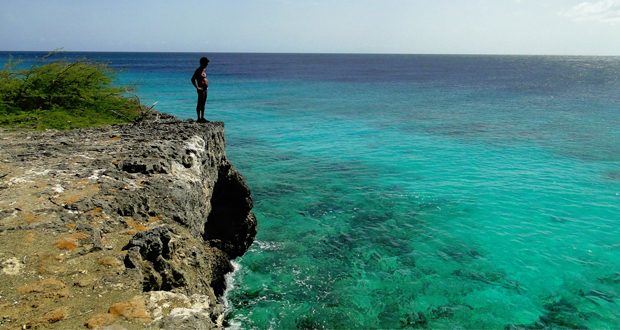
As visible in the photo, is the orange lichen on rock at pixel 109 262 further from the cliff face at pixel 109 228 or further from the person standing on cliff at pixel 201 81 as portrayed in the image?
the person standing on cliff at pixel 201 81

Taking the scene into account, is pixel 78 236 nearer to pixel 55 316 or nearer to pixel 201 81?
pixel 55 316

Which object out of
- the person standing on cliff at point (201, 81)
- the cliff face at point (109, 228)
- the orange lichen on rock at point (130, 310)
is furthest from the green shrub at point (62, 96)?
the orange lichen on rock at point (130, 310)

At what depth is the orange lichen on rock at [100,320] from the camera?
391 centimetres

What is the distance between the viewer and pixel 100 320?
156 inches

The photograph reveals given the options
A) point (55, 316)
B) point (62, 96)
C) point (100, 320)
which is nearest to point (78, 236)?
point (55, 316)

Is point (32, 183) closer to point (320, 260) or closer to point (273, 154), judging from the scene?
point (320, 260)

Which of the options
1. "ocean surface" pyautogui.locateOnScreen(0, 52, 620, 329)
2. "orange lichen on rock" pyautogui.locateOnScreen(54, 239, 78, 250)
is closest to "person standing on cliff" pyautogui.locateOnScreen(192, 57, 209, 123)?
"ocean surface" pyautogui.locateOnScreen(0, 52, 620, 329)

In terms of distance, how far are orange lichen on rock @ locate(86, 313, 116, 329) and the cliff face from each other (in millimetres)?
11

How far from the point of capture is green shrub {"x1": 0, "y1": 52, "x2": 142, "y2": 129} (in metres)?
12.7

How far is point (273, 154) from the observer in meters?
22.0

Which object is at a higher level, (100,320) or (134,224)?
(134,224)

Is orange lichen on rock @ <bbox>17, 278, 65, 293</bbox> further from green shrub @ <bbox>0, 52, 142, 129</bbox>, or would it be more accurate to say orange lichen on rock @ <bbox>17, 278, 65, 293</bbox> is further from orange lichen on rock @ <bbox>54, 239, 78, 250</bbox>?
green shrub @ <bbox>0, 52, 142, 129</bbox>

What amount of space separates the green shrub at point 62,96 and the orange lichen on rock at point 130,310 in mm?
9626

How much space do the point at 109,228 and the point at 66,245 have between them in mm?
731
